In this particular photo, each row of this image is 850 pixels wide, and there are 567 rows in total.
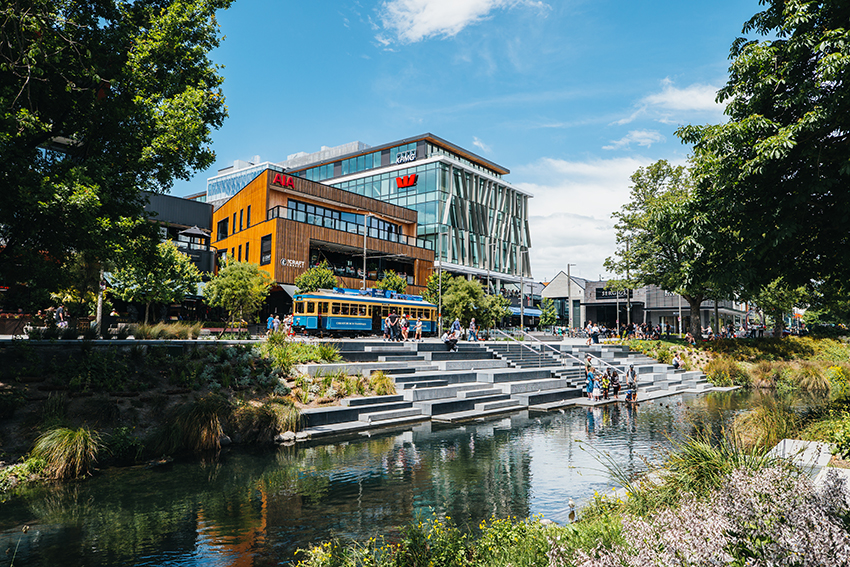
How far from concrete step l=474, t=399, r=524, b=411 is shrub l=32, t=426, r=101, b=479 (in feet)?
36.8

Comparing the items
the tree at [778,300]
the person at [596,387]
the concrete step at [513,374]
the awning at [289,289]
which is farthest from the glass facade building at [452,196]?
the person at [596,387]

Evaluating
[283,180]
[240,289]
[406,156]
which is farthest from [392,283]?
[406,156]

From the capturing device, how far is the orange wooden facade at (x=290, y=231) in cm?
4153

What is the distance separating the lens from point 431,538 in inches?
211

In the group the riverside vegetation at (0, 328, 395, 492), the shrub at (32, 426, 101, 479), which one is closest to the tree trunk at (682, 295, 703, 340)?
the riverside vegetation at (0, 328, 395, 492)

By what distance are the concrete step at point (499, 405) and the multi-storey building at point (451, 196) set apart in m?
36.9

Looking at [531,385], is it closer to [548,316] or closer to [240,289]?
[240,289]

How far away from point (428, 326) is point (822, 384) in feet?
73.4

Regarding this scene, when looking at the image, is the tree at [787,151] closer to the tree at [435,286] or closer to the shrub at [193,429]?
the shrub at [193,429]

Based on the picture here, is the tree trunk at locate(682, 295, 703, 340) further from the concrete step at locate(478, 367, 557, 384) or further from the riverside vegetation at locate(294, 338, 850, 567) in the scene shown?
the riverside vegetation at locate(294, 338, 850, 567)

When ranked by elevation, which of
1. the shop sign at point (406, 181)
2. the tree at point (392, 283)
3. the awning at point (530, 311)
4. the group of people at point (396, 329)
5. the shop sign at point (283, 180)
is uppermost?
the shop sign at point (406, 181)

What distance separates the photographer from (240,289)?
3134 cm

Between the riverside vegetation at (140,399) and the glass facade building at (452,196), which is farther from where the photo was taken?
the glass facade building at (452,196)

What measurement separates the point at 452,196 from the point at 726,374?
3930cm
